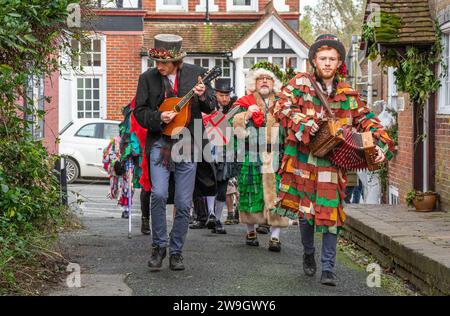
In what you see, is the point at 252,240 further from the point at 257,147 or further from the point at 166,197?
the point at 166,197

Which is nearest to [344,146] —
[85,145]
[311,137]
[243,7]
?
[311,137]

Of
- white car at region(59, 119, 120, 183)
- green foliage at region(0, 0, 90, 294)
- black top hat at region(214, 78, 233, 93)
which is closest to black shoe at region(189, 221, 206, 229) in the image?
black top hat at region(214, 78, 233, 93)

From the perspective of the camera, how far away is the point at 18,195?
768 cm

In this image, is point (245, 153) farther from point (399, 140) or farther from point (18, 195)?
point (399, 140)

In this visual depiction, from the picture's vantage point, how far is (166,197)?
824 cm

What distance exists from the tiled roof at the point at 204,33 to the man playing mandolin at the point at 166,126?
70.7ft

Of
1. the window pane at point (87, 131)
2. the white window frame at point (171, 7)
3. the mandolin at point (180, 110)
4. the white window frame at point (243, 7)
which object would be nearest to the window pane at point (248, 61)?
the white window frame at point (243, 7)

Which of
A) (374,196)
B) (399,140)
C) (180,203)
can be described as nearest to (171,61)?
(180,203)

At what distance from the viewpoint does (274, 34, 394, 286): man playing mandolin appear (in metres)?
7.83

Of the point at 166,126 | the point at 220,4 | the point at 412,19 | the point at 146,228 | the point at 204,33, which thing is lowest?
the point at 146,228

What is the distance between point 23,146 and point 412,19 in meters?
7.08

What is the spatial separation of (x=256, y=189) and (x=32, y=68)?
3095 millimetres

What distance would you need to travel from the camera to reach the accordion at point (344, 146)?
763cm

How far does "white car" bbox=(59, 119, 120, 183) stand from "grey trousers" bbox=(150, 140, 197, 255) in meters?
15.0
